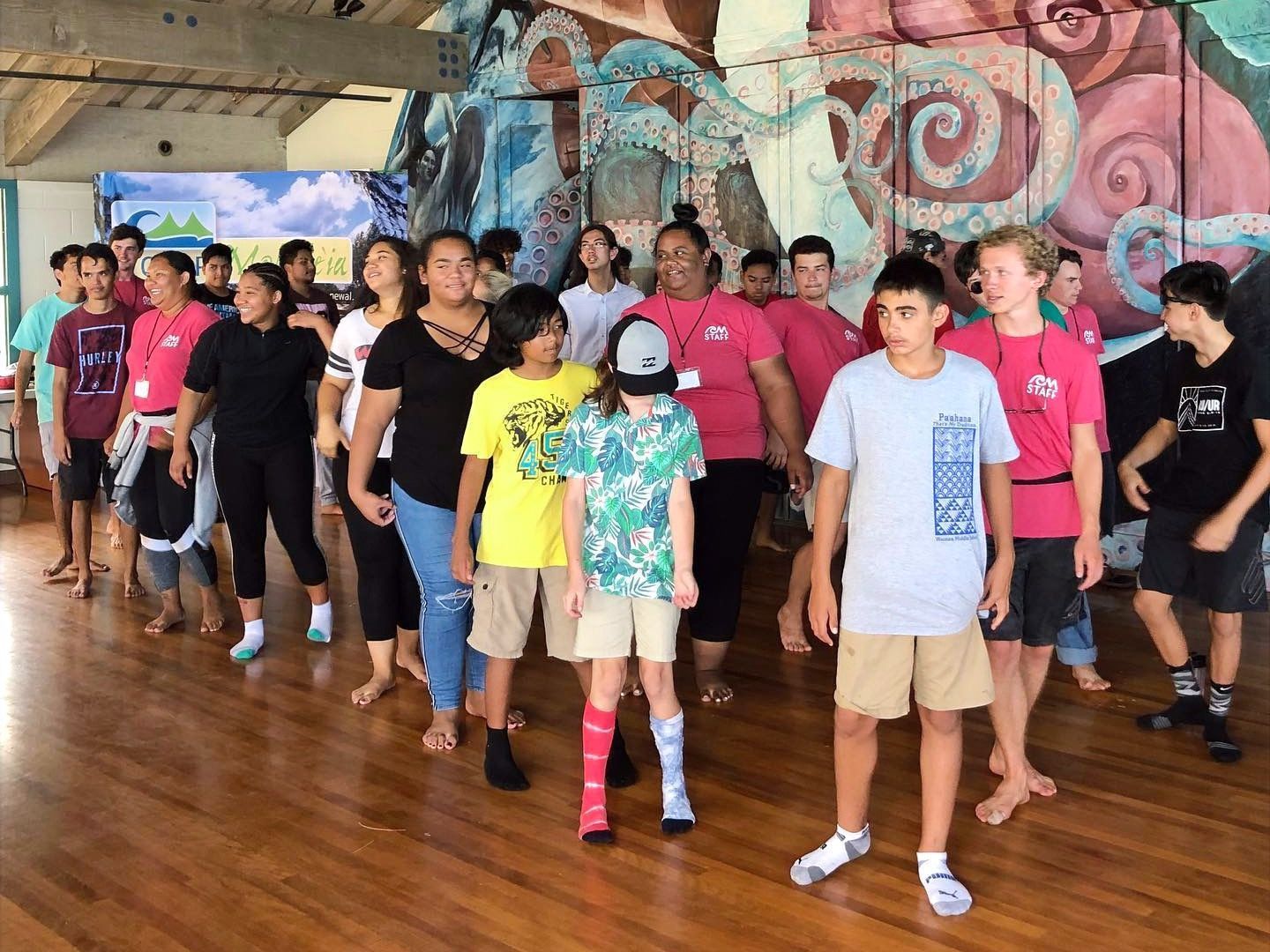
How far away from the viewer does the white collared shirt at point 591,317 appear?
5.38 m

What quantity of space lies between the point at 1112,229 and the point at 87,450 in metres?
5.16

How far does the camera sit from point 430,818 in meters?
3.79

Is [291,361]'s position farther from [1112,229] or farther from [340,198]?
[340,198]

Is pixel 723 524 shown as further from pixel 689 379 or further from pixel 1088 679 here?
pixel 1088 679

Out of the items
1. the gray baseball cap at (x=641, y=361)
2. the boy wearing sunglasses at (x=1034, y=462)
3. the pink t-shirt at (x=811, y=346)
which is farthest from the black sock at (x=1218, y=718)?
the gray baseball cap at (x=641, y=361)

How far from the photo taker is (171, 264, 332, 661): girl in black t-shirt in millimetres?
5254

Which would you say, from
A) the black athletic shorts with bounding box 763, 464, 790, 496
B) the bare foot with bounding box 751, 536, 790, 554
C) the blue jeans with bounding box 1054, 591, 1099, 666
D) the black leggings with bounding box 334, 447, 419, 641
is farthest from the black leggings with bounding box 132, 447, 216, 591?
the blue jeans with bounding box 1054, 591, 1099, 666

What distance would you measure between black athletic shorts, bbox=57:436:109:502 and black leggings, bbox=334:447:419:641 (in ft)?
7.53

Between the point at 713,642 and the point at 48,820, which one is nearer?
the point at 48,820

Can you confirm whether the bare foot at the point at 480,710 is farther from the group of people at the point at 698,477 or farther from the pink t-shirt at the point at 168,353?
the pink t-shirt at the point at 168,353

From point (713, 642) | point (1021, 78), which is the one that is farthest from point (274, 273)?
point (1021, 78)

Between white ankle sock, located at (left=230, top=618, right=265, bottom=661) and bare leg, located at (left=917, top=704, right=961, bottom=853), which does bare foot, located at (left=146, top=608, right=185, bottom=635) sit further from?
bare leg, located at (left=917, top=704, right=961, bottom=853)

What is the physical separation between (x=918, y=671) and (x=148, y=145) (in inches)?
413

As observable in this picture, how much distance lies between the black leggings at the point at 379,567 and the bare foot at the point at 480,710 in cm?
42
